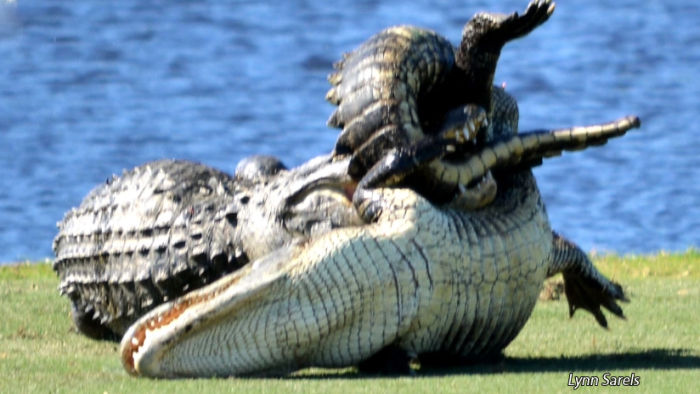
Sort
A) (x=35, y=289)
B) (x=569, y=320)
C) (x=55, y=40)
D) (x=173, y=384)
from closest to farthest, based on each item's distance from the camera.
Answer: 1. (x=173, y=384)
2. (x=569, y=320)
3. (x=35, y=289)
4. (x=55, y=40)

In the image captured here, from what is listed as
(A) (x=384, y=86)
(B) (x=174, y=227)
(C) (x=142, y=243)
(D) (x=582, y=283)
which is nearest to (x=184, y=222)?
(B) (x=174, y=227)

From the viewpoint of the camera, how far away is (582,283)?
816cm

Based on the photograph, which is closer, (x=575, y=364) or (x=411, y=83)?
(x=575, y=364)

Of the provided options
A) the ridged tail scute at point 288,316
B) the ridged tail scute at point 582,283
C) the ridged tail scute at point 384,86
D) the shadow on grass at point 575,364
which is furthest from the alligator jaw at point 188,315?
the ridged tail scute at point 582,283

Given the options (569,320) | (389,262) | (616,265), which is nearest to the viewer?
(389,262)

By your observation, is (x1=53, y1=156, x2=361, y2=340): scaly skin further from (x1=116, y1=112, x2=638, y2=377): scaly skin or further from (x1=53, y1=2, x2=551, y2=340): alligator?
(x1=116, y1=112, x2=638, y2=377): scaly skin

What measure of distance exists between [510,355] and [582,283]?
34.6 inches

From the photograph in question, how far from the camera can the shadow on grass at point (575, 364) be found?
6.75 metres

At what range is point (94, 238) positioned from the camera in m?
8.22

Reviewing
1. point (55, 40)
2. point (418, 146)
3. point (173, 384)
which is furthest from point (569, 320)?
point (55, 40)

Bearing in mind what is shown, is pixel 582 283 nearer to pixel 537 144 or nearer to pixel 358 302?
pixel 537 144

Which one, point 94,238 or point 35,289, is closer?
point 94,238

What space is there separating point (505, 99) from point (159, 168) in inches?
66.6

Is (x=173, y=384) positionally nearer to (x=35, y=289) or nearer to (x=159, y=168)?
(x=159, y=168)
